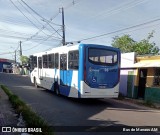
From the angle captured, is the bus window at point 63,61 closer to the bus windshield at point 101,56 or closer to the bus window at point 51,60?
the bus window at point 51,60

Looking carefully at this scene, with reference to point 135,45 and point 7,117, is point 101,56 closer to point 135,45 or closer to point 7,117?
point 7,117

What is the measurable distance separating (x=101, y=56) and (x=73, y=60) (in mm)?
1670

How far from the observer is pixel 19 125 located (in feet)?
31.4

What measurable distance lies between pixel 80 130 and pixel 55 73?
1102cm

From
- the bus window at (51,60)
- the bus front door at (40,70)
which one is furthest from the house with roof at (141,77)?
the bus front door at (40,70)

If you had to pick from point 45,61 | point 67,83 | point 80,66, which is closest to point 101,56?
point 80,66

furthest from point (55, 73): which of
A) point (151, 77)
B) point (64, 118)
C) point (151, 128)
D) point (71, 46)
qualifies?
point (151, 128)

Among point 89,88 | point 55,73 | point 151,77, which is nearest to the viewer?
point 89,88

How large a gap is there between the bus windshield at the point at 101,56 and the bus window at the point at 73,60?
841 mm

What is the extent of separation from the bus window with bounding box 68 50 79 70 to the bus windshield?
841 millimetres

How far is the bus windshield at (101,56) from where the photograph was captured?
16688 mm

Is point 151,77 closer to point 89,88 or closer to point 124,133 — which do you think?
point 89,88

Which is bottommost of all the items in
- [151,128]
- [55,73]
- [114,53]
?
[151,128]

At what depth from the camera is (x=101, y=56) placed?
16891 millimetres
